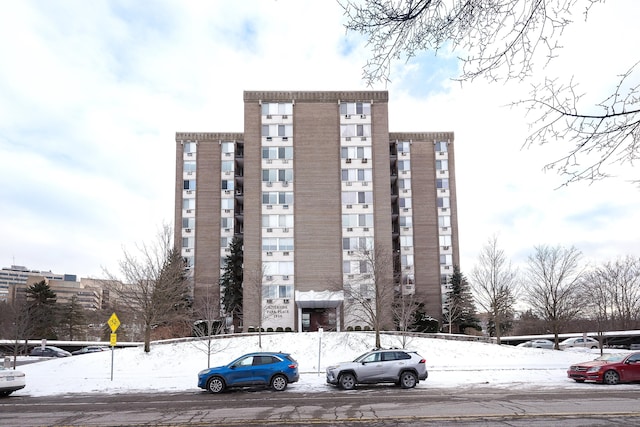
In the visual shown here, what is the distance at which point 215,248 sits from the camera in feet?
205

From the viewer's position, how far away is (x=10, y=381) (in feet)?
63.2

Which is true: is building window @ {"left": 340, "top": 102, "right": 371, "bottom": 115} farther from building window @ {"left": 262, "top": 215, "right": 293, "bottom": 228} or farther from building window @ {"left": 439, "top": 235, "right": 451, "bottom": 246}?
building window @ {"left": 439, "top": 235, "right": 451, "bottom": 246}

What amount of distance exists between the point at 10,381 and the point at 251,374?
8.64 meters

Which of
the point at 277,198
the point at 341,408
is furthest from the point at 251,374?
the point at 277,198

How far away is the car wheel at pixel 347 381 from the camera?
19953 mm

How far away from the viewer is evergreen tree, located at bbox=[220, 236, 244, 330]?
5475 cm

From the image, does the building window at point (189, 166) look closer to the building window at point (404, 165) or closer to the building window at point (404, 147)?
the building window at point (404, 165)

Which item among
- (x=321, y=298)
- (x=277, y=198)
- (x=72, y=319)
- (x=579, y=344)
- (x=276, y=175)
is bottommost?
(x=579, y=344)

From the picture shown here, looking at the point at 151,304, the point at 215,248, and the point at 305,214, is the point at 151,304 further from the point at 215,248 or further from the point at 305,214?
the point at 215,248

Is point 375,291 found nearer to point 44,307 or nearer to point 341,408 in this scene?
point 341,408

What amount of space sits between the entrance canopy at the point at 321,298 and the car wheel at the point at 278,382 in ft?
84.9

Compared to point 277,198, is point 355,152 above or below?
above

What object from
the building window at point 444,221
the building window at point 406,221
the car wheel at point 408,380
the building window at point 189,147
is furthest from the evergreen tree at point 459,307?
the car wheel at point 408,380

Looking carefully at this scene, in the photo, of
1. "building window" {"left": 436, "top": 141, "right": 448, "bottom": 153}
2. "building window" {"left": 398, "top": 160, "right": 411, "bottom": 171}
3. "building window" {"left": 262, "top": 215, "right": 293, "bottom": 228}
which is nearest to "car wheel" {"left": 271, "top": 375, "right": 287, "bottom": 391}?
"building window" {"left": 262, "top": 215, "right": 293, "bottom": 228}
